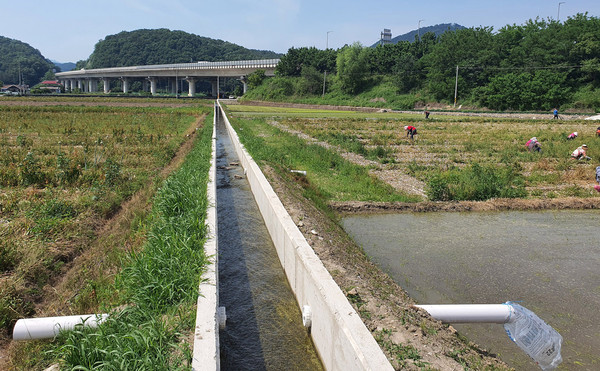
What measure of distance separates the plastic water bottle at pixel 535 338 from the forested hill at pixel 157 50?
580 ft

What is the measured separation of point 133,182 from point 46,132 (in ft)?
48.5

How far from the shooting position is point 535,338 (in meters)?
Answer: 4.41

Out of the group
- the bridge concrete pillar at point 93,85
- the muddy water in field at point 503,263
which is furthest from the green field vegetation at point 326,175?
the bridge concrete pillar at point 93,85

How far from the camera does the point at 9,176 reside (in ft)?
36.1

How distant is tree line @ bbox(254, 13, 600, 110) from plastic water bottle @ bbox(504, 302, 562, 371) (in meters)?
55.9

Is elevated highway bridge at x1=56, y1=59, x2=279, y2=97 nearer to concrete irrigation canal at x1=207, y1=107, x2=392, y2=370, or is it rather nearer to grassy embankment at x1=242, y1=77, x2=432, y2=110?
grassy embankment at x1=242, y1=77, x2=432, y2=110

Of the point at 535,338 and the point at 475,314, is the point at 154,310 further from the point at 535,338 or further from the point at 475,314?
the point at 535,338

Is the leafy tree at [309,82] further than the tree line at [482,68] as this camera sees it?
Yes

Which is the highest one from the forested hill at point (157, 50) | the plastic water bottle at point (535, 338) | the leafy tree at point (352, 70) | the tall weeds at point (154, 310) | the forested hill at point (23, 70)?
the forested hill at point (157, 50)

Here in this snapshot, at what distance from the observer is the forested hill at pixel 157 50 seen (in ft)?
576

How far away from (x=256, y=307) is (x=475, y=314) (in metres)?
2.62

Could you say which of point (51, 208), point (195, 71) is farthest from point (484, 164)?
point (195, 71)

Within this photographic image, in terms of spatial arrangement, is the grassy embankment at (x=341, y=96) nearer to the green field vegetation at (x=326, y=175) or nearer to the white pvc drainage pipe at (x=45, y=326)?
the green field vegetation at (x=326, y=175)

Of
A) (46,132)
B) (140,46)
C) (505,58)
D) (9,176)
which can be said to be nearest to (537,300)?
(9,176)
